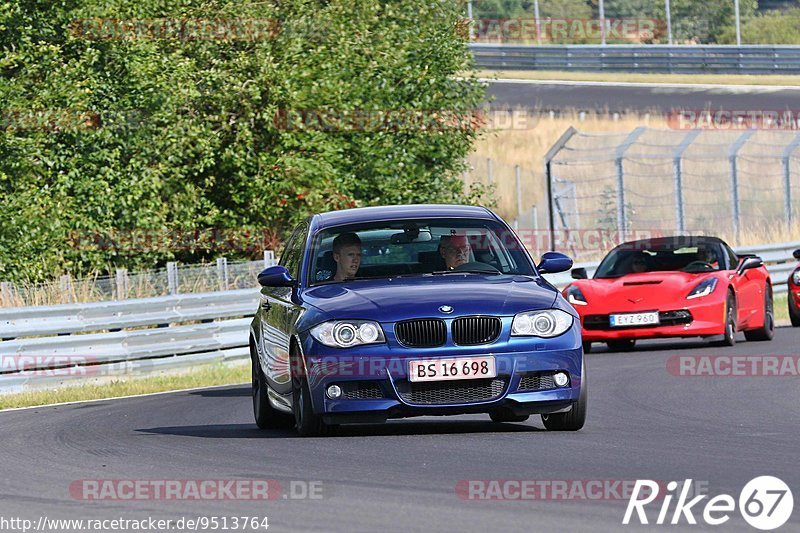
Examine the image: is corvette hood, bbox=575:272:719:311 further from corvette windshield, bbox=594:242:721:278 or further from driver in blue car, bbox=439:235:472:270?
driver in blue car, bbox=439:235:472:270

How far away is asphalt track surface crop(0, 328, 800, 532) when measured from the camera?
7.10 metres

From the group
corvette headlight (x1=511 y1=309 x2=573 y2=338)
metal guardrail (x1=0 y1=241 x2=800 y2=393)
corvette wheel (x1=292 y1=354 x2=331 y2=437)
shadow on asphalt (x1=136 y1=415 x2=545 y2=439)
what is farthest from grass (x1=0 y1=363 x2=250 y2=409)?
corvette headlight (x1=511 y1=309 x2=573 y2=338)

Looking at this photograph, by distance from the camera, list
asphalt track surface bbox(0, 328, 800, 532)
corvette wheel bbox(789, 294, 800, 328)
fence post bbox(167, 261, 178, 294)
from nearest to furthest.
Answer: asphalt track surface bbox(0, 328, 800, 532) < fence post bbox(167, 261, 178, 294) < corvette wheel bbox(789, 294, 800, 328)

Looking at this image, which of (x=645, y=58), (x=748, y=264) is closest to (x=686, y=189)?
(x=645, y=58)

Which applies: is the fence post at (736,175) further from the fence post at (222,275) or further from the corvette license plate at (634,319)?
the corvette license plate at (634,319)

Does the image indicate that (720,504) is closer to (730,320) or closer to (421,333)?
(421,333)

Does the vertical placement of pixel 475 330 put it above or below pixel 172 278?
above

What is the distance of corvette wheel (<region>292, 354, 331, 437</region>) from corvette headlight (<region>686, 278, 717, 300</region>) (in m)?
8.97

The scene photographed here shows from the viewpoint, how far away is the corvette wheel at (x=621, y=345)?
797 inches

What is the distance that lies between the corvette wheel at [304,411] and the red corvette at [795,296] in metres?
13.0

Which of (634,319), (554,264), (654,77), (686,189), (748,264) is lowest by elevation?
(686,189)

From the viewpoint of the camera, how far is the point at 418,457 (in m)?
9.08

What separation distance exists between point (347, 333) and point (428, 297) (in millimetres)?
548

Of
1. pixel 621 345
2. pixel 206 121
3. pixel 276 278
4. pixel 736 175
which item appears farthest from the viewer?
pixel 736 175
